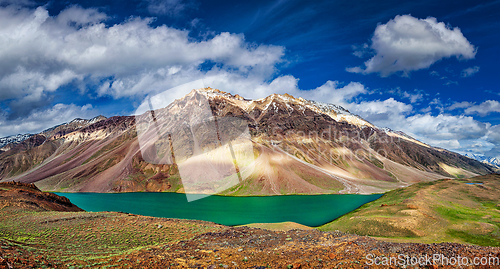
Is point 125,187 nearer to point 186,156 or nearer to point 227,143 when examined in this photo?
point 186,156

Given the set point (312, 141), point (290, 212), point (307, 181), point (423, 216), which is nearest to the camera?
point (423, 216)

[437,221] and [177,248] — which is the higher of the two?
[177,248]

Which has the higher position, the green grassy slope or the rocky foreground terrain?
the rocky foreground terrain

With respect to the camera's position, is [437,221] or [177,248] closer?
[177,248]

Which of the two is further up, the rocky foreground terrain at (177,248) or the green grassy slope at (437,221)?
the rocky foreground terrain at (177,248)

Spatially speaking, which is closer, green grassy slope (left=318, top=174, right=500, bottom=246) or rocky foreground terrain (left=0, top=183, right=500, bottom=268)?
rocky foreground terrain (left=0, top=183, right=500, bottom=268)

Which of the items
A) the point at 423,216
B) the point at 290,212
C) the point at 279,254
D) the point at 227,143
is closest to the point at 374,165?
the point at 227,143

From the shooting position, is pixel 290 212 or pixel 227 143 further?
pixel 227 143

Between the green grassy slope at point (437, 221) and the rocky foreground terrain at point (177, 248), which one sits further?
the green grassy slope at point (437, 221)
